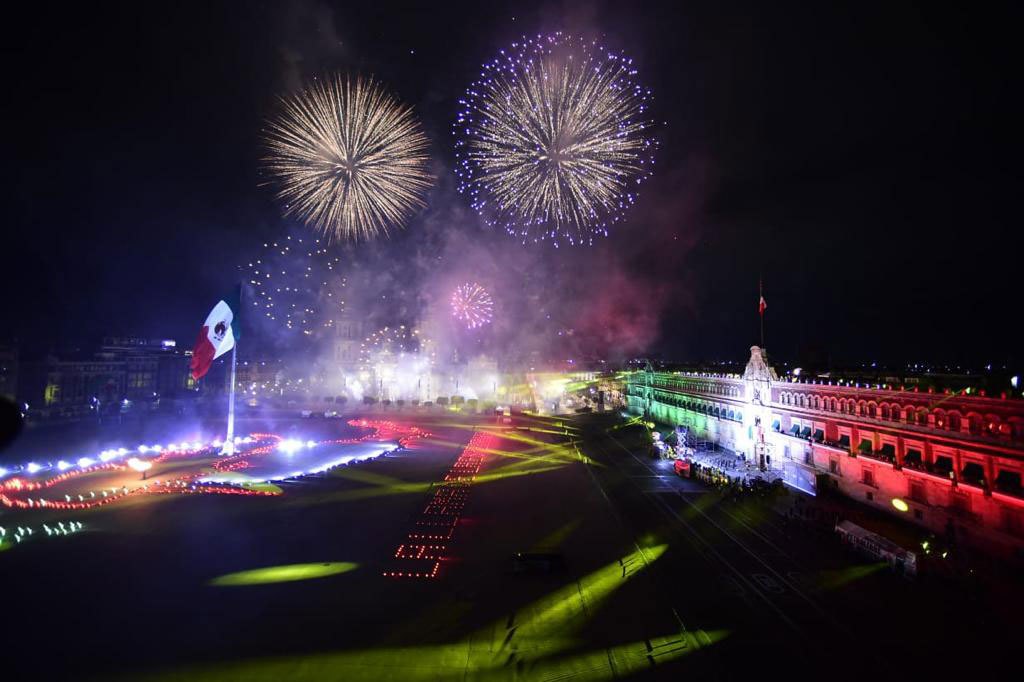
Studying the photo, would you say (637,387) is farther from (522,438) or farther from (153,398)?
(153,398)

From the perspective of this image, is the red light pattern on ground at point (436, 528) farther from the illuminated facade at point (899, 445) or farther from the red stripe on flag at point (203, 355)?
the illuminated facade at point (899, 445)

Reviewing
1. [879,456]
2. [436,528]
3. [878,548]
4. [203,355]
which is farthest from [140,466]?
[879,456]

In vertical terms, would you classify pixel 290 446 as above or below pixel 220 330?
below

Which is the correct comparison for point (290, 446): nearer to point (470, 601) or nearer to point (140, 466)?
point (140, 466)

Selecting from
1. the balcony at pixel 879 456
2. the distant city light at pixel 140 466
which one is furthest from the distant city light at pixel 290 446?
the balcony at pixel 879 456

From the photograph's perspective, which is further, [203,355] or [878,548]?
[203,355]

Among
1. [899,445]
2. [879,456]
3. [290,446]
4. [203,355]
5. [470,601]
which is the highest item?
[203,355]
